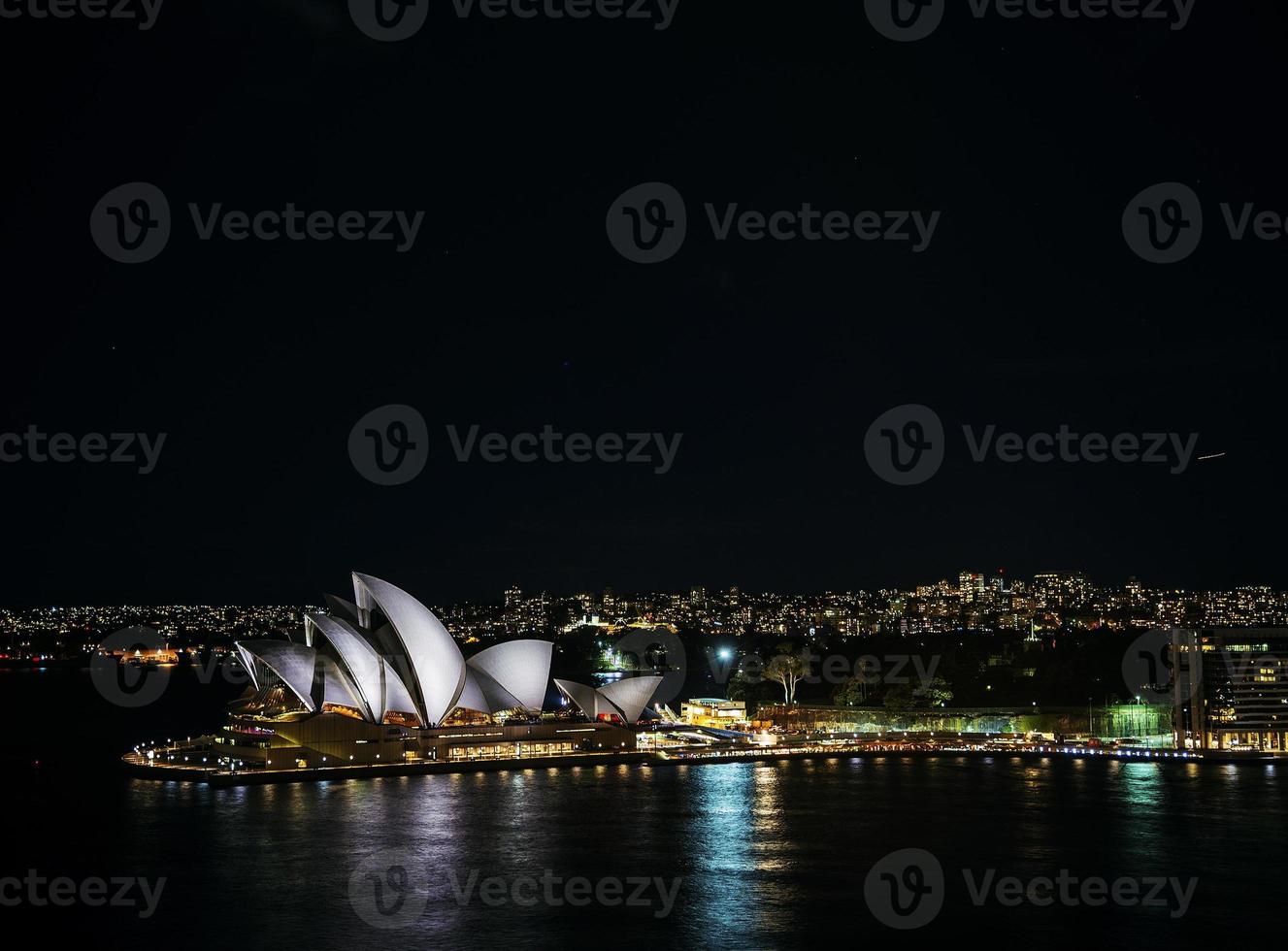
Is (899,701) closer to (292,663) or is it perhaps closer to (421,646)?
(421,646)

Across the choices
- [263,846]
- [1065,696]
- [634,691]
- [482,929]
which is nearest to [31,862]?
[263,846]

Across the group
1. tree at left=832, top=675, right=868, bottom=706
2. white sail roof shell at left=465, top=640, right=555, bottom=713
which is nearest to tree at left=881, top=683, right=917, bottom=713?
tree at left=832, top=675, right=868, bottom=706

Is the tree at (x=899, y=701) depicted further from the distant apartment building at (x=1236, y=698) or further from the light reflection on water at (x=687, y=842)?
the light reflection on water at (x=687, y=842)

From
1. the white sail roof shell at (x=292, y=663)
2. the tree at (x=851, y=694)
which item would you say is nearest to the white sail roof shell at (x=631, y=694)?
the white sail roof shell at (x=292, y=663)

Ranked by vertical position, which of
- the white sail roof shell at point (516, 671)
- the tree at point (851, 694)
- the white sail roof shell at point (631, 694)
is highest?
the white sail roof shell at point (516, 671)

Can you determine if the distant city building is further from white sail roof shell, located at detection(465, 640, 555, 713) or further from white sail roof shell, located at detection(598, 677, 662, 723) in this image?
white sail roof shell, located at detection(465, 640, 555, 713)

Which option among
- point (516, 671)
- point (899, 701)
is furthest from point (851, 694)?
point (516, 671)

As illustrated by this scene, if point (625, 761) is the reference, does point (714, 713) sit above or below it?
above

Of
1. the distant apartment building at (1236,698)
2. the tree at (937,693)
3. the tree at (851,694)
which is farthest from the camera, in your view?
the tree at (851,694)
